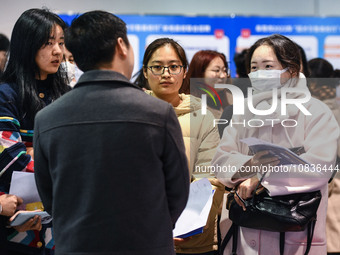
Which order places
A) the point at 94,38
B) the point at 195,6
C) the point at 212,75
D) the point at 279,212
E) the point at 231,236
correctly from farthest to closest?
the point at 195,6 < the point at 212,75 < the point at 231,236 < the point at 279,212 < the point at 94,38

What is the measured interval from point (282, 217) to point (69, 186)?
44.0 inches

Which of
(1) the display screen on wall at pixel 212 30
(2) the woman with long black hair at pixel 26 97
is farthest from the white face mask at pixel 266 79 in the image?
(1) the display screen on wall at pixel 212 30

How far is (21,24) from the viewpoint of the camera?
241cm

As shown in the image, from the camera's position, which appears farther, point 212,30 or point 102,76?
point 212,30

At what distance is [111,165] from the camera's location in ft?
5.37

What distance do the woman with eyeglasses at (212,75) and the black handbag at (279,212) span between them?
1.26 meters

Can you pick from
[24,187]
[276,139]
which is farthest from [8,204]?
[276,139]

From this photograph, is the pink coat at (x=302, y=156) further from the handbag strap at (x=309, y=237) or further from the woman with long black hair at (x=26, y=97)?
the woman with long black hair at (x=26, y=97)

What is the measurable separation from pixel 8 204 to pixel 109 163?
0.82 m

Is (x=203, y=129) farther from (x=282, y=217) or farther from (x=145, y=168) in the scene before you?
(x=145, y=168)

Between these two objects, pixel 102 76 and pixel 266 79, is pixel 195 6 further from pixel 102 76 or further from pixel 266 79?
pixel 102 76

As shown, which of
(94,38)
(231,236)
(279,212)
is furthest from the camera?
(231,236)

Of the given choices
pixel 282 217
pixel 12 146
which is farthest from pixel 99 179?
pixel 282 217

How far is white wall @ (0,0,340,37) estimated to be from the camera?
5770 millimetres
